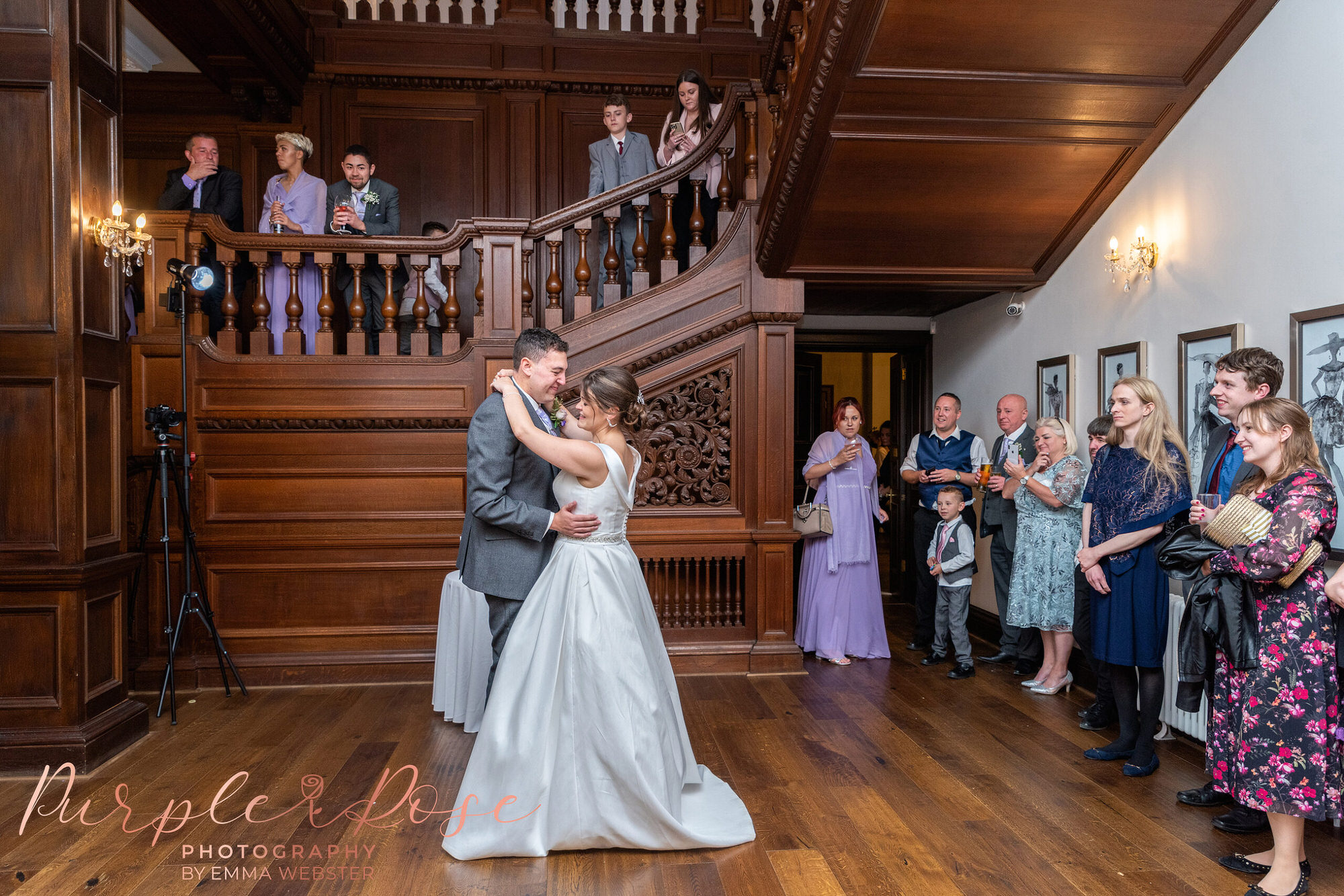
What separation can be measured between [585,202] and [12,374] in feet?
9.77

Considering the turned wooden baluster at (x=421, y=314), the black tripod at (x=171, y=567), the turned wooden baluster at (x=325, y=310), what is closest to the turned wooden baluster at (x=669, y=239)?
the turned wooden baluster at (x=421, y=314)

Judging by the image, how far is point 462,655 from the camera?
14.3 ft

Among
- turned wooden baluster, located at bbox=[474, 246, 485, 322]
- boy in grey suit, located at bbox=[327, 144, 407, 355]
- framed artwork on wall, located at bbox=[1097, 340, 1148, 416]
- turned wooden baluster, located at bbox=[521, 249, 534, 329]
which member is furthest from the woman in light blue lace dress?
boy in grey suit, located at bbox=[327, 144, 407, 355]

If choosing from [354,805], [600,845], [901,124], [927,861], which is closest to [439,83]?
[901,124]

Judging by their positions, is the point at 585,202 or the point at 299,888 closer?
the point at 299,888

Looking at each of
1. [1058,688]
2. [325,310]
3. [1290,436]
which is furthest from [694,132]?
[1058,688]

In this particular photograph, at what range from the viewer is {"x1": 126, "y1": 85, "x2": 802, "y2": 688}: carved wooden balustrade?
5.13 meters

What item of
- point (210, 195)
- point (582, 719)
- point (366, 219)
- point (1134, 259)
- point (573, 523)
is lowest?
point (582, 719)

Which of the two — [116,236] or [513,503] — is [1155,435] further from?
[116,236]

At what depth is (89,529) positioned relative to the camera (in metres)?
3.96

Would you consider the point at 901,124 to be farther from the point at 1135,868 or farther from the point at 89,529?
the point at 89,529

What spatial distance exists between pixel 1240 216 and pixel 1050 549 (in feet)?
6.40

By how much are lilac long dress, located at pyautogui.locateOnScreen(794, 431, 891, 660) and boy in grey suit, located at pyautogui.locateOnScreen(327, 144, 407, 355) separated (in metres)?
3.13

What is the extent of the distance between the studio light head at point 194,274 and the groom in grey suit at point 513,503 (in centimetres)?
218
